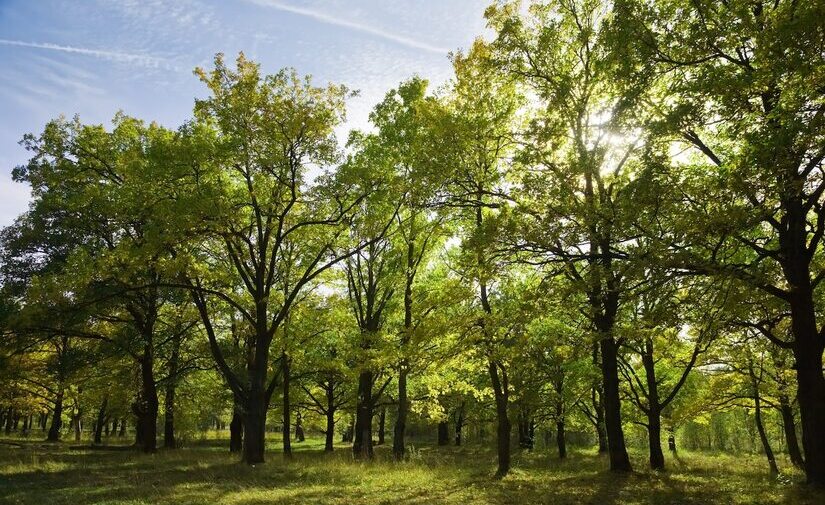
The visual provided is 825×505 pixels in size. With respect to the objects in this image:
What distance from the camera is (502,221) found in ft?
41.8

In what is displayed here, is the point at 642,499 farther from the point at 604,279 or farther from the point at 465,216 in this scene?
the point at 465,216

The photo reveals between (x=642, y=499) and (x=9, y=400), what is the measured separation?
44.4m

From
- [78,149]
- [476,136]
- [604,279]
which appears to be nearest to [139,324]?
[78,149]

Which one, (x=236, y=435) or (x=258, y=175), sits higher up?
(x=258, y=175)

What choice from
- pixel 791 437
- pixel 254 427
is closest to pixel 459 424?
pixel 791 437

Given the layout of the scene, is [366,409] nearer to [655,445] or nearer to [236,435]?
[655,445]

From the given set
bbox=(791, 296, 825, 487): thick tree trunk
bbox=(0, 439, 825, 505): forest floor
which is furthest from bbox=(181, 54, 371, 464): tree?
bbox=(791, 296, 825, 487): thick tree trunk

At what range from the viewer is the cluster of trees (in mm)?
9469

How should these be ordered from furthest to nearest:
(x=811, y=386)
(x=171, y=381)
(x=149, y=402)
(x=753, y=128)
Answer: (x=171, y=381)
(x=149, y=402)
(x=811, y=386)
(x=753, y=128)

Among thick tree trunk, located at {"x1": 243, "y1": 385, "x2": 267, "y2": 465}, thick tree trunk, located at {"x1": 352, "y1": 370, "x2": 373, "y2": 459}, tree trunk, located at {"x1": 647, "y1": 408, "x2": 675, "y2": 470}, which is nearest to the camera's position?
thick tree trunk, located at {"x1": 243, "y1": 385, "x2": 267, "y2": 465}

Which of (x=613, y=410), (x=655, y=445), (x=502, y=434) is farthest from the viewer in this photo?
(x=655, y=445)

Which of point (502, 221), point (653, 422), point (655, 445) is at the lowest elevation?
point (655, 445)

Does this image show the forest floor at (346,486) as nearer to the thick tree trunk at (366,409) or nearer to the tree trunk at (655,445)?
the thick tree trunk at (366,409)

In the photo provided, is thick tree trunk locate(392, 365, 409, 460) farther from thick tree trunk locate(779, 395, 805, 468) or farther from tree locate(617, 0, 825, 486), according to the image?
thick tree trunk locate(779, 395, 805, 468)
